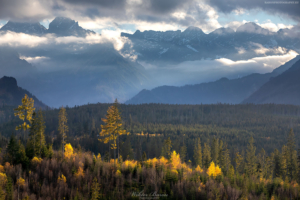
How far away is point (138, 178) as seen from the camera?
32.0 m

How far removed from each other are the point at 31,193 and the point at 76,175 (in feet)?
18.9

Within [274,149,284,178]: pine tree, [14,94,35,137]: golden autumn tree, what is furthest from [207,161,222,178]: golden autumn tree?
[14,94,35,137]: golden autumn tree

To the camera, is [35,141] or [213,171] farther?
[213,171]

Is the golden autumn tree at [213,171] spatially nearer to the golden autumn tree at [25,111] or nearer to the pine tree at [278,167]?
the pine tree at [278,167]

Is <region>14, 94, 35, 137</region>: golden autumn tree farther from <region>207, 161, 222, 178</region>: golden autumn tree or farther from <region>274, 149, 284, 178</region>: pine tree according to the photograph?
<region>274, 149, 284, 178</region>: pine tree

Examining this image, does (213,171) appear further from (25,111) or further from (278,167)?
(25,111)

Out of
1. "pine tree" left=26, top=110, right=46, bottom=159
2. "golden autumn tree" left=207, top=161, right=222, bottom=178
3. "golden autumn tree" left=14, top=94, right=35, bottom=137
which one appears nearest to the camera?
"pine tree" left=26, top=110, right=46, bottom=159

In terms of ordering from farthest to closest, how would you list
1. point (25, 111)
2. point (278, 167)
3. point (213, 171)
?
point (278, 167) → point (213, 171) → point (25, 111)

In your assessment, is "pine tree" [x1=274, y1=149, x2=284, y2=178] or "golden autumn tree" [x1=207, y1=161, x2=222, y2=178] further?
"pine tree" [x1=274, y1=149, x2=284, y2=178]

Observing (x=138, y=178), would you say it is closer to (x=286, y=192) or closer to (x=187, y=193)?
(x=187, y=193)

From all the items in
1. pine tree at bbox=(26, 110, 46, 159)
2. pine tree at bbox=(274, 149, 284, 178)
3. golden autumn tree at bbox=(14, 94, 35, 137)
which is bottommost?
pine tree at bbox=(274, 149, 284, 178)

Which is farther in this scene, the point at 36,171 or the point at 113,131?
the point at 113,131

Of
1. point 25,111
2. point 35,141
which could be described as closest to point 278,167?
point 35,141

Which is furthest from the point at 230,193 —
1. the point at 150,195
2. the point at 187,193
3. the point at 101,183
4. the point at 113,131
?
the point at 113,131
